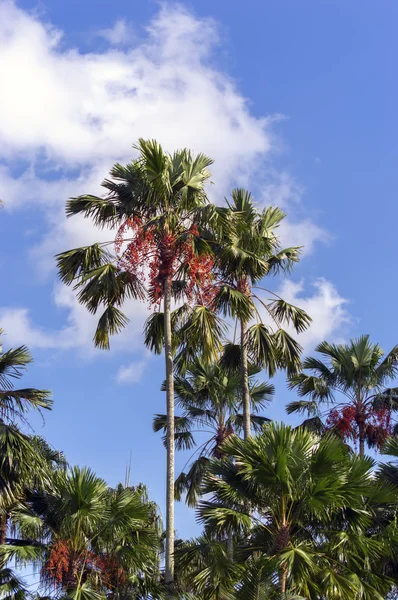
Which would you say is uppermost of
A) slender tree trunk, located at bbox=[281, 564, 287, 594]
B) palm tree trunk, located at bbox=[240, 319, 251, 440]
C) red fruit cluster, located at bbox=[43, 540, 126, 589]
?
palm tree trunk, located at bbox=[240, 319, 251, 440]

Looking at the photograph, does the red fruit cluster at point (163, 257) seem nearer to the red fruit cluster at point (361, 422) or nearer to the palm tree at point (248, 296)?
the palm tree at point (248, 296)

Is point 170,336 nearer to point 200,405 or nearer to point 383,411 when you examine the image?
point 200,405

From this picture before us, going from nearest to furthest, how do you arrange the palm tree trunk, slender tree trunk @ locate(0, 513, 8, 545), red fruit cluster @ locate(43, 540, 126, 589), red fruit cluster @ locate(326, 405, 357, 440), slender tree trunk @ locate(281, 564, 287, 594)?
slender tree trunk @ locate(281, 564, 287, 594), red fruit cluster @ locate(43, 540, 126, 589), slender tree trunk @ locate(0, 513, 8, 545), the palm tree trunk, red fruit cluster @ locate(326, 405, 357, 440)

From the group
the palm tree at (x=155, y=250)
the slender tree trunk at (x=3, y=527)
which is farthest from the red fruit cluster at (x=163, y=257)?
the slender tree trunk at (x=3, y=527)

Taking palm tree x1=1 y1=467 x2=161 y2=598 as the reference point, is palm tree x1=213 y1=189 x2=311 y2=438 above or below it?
above

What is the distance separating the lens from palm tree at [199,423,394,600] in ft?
46.1

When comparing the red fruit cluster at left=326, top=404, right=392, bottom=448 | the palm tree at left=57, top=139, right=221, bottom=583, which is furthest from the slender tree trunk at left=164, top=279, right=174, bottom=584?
the red fruit cluster at left=326, top=404, right=392, bottom=448

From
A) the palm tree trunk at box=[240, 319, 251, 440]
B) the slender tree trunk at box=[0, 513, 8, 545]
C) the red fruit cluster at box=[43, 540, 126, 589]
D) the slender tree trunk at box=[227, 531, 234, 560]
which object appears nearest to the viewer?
the slender tree trunk at box=[227, 531, 234, 560]

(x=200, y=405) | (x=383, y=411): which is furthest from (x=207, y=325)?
(x=383, y=411)

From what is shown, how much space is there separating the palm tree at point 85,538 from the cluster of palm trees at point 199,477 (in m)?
0.03

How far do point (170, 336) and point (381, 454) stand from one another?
538cm

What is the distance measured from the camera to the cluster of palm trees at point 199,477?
14.9 meters

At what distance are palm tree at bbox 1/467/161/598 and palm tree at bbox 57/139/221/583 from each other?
1699mm

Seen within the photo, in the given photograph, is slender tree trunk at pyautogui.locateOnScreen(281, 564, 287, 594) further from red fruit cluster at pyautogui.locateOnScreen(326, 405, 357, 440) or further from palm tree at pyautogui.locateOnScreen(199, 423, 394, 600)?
red fruit cluster at pyautogui.locateOnScreen(326, 405, 357, 440)
